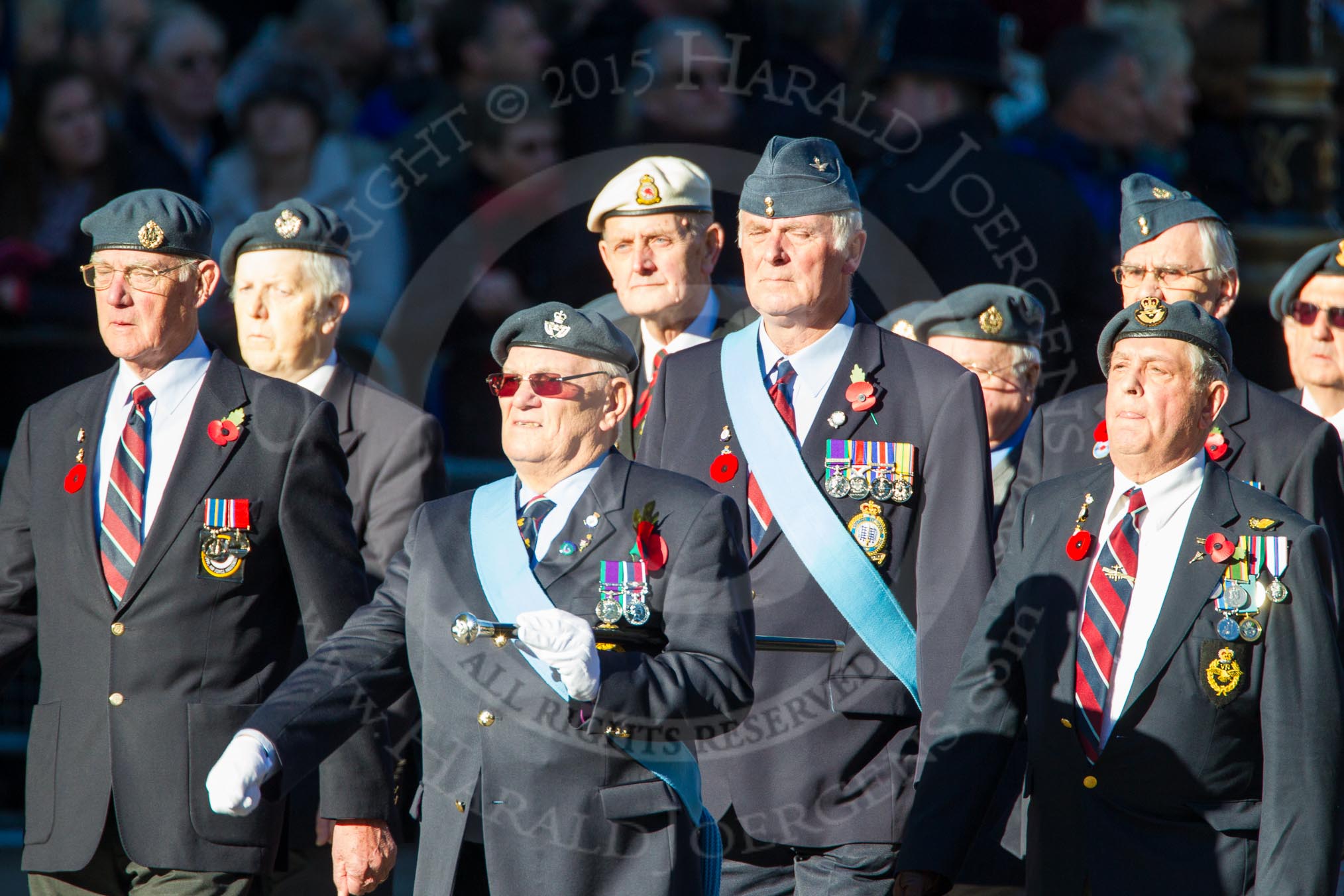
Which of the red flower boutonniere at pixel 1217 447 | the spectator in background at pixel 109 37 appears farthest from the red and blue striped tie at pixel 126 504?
the spectator in background at pixel 109 37

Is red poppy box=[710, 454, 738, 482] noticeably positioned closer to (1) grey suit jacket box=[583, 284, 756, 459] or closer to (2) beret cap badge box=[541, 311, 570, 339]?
(1) grey suit jacket box=[583, 284, 756, 459]

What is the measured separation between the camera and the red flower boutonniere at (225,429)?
194 inches

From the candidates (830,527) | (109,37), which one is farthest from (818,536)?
(109,37)

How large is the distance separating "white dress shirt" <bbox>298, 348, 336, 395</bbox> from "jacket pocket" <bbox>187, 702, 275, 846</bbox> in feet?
4.00

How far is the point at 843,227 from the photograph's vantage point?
4992mm

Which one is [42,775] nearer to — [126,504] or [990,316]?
[126,504]

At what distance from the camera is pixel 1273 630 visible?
418 centimetres

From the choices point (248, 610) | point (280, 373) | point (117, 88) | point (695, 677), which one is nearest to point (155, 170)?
point (117, 88)

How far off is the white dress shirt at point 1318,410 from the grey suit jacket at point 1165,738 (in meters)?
1.41

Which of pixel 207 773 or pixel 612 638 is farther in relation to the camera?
pixel 207 773

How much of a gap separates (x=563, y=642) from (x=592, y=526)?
480 millimetres

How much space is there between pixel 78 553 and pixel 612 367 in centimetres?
146

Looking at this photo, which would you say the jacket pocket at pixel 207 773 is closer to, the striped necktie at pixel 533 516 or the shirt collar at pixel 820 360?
the striped necktie at pixel 533 516

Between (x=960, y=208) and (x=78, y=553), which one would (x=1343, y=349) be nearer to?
(x=960, y=208)
